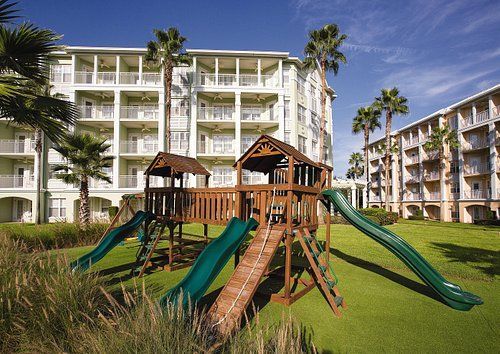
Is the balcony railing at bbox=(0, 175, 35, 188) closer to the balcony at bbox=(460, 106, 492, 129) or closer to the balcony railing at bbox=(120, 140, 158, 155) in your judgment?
the balcony railing at bbox=(120, 140, 158, 155)

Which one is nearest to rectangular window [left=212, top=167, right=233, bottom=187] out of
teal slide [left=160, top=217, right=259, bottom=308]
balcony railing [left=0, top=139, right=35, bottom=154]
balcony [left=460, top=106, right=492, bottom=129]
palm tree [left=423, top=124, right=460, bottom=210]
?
balcony railing [left=0, top=139, right=35, bottom=154]

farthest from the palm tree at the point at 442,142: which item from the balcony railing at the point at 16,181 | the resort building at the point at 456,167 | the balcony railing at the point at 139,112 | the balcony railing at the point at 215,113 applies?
the balcony railing at the point at 16,181

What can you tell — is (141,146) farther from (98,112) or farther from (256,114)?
(256,114)

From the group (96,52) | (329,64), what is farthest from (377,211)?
(96,52)

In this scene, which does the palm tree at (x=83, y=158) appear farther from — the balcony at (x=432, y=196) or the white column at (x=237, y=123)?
the balcony at (x=432, y=196)

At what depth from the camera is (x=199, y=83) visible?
28125mm

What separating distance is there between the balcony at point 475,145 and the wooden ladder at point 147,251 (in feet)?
123

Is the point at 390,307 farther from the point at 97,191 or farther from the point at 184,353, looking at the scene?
the point at 97,191

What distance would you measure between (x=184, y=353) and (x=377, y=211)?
98.6 ft

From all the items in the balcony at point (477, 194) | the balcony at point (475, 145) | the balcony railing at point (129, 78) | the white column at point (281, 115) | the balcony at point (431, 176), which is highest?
the balcony railing at point (129, 78)

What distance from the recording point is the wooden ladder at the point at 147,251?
357 inches

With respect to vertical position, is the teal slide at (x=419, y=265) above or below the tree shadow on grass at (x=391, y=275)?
above

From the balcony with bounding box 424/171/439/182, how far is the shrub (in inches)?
1647

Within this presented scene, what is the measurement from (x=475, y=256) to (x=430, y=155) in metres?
33.1
